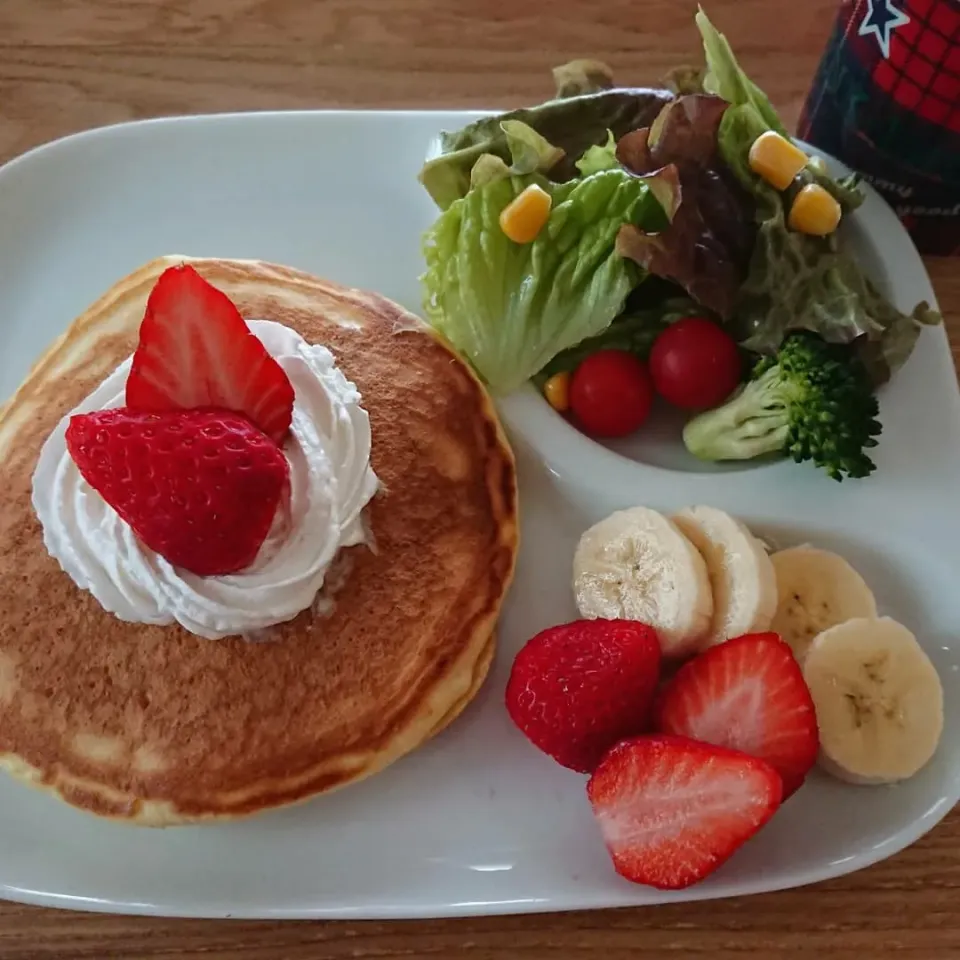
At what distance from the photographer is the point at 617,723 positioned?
1274 millimetres

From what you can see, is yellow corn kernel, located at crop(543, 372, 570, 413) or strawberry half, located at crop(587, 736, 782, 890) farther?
yellow corn kernel, located at crop(543, 372, 570, 413)

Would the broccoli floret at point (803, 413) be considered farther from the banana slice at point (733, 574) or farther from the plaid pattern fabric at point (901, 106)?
the plaid pattern fabric at point (901, 106)

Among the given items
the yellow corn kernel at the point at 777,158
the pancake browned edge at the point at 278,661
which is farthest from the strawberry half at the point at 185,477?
the yellow corn kernel at the point at 777,158

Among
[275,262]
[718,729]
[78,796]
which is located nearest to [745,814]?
[718,729]

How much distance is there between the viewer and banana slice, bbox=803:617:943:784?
4.24 ft

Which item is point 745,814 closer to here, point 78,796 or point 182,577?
point 182,577

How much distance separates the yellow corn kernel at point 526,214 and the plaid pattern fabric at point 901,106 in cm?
50

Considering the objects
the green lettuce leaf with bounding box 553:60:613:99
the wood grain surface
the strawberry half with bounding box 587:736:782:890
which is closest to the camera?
the strawberry half with bounding box 587:736:782:890

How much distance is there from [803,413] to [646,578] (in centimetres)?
33

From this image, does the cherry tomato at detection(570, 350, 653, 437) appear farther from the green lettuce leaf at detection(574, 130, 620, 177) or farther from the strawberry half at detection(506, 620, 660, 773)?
the strawberry half at detection(506, 620, 660, 773)

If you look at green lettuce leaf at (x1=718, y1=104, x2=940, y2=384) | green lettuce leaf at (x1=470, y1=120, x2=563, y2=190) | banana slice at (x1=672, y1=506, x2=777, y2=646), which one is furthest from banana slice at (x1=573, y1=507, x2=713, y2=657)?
green lettuce leaf at (x1=470, y1=120, x2=563, y2=190)

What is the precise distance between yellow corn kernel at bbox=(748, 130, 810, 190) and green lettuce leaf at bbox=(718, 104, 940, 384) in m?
0.03

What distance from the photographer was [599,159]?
1596mm

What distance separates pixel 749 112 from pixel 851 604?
775 millimetres
